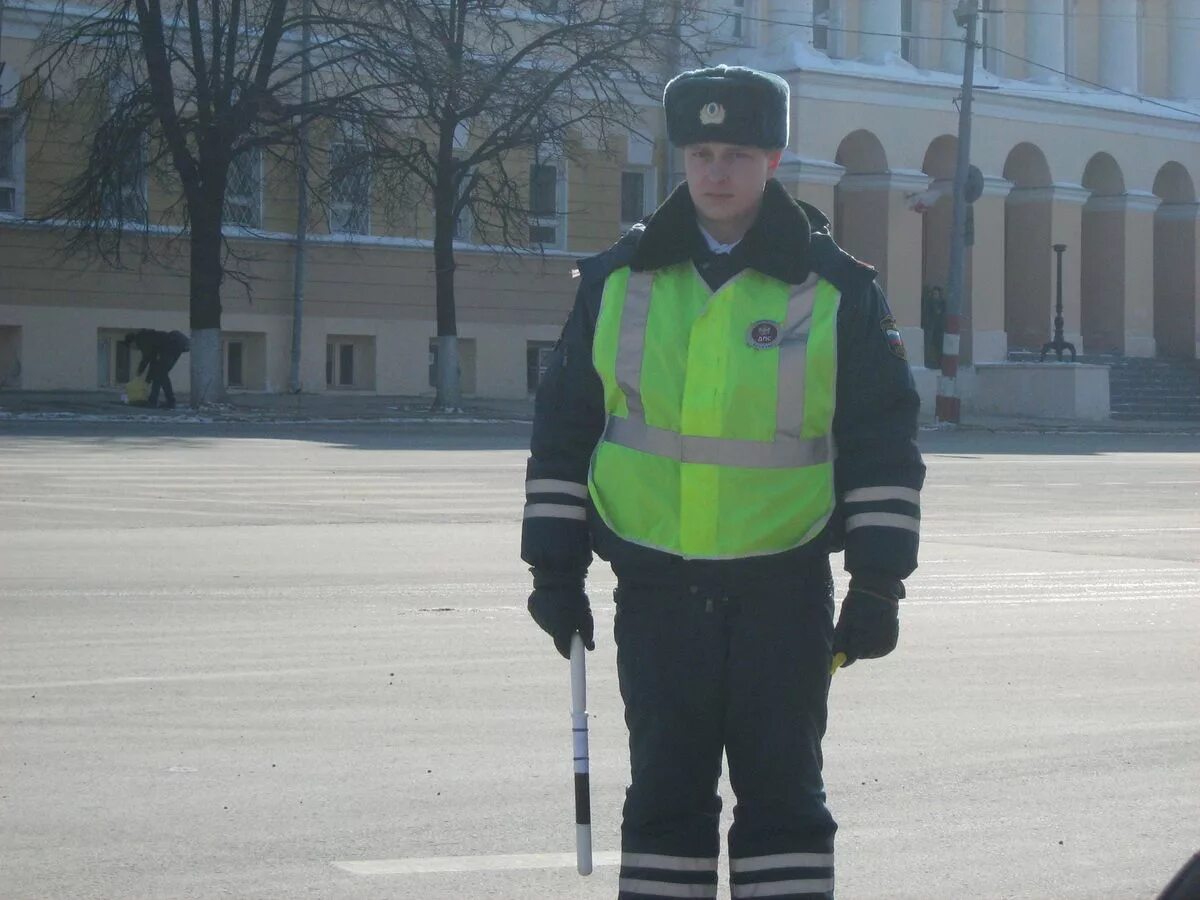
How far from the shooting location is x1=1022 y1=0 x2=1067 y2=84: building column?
5016 centimetres

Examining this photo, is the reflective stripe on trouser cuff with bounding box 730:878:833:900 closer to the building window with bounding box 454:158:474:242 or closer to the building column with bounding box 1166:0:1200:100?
the building window with bounding box 454:158:474:242

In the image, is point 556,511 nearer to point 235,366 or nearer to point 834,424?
point 834,424

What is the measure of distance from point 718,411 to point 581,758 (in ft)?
2.52

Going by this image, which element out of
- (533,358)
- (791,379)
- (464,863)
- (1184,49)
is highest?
(1184,49)

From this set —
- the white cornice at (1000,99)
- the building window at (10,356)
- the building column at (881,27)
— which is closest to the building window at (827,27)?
the building column at (881,27)

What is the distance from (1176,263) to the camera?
2093 inches

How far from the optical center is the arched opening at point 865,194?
45.4 m

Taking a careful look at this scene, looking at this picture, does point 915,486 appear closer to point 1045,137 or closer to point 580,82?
point 580,82

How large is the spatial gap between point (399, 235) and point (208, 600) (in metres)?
31.3

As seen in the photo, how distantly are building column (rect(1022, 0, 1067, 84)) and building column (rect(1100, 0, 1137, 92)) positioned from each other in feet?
5.23

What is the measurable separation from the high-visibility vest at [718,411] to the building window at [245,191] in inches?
1214

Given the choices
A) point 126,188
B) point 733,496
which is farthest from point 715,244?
point 126,188

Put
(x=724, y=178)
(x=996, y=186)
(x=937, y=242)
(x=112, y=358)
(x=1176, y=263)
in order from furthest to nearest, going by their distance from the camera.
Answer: (x=1176, y=263) → (x=937, y=242) → (x=996, y=186) → (x=112, y=358) → (x=724, y=178)

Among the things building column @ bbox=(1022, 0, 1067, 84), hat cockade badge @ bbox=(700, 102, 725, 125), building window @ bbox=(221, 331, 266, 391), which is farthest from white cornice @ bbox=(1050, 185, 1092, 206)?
hat cockade badge @ bbox=(700, 102, 725, 125)
